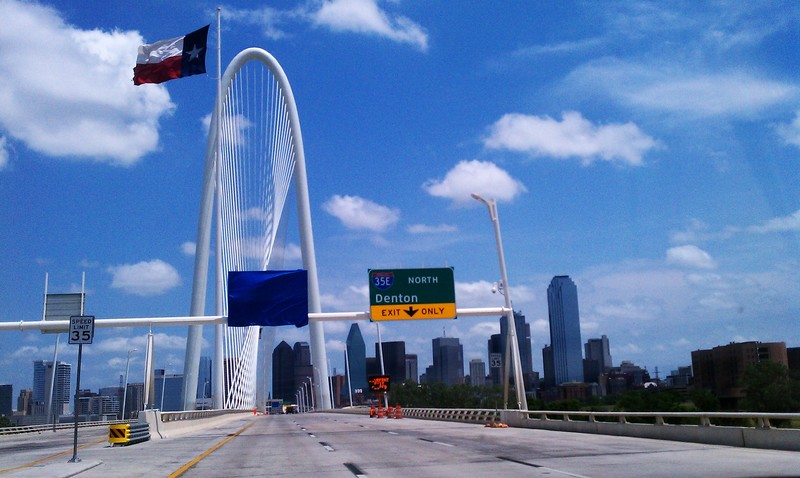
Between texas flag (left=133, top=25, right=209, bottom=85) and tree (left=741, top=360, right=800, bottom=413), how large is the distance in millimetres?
35315

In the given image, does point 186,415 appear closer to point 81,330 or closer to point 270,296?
point 270,296

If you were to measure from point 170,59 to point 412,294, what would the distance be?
1917 cm

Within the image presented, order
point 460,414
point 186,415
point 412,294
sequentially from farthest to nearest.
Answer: point 460,414, point 186,415, point 412,294

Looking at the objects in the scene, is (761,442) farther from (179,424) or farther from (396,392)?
(396,392)

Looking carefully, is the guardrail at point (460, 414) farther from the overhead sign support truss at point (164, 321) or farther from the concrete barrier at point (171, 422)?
the concrete barrier at point (171, 422)

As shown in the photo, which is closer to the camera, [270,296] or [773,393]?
[270,296]

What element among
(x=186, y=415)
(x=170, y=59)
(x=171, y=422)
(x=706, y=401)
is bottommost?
(x=171, y=422)

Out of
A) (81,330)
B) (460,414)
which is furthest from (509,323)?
(81,330)

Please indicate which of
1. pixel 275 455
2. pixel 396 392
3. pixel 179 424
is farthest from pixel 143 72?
pixel 396 392

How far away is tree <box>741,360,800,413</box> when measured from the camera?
1780 inches

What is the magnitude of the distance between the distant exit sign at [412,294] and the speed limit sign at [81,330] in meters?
19.6

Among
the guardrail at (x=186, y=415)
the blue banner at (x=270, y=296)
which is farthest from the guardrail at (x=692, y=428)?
the guardrail at (x=186, y=415)

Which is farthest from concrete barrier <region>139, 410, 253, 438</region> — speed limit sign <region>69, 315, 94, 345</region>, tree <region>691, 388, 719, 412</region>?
tree <region>691, 388, 719, 412</region>

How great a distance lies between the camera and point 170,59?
47.2 metres
